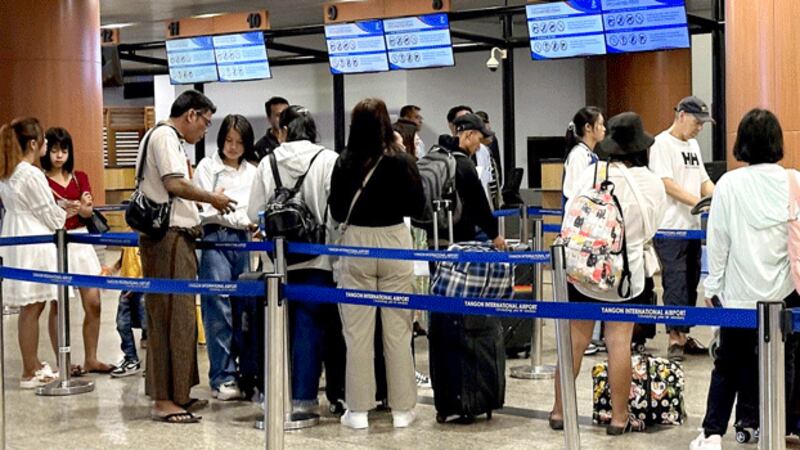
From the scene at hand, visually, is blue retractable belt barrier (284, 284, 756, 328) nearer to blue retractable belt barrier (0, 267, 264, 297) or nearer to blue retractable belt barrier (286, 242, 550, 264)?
blue retractable belt barrier (0, 267, 264, 297)

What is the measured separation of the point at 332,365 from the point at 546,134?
1494 cm

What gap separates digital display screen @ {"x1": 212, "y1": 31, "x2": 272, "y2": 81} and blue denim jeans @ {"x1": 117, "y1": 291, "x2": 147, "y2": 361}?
8.70m

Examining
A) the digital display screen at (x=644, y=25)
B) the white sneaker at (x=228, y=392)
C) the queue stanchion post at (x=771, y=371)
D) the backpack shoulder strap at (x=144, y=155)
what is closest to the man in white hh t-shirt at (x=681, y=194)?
the white sneaker at (x=228, y=392)

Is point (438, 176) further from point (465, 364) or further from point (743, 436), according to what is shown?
point (743, 436)

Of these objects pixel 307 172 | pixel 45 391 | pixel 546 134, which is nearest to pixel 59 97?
pixel 45 391

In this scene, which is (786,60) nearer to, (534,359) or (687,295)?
(687,295)

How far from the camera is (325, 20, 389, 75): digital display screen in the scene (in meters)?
15.4

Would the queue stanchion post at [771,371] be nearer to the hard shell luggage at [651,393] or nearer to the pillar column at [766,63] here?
the hard shell luggage at [651,393]

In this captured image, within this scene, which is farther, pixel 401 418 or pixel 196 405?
pixel 196 405

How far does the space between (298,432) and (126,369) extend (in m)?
2.20

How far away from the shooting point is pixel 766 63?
803 cm

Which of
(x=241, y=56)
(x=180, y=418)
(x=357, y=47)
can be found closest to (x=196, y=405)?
(x=180, y=418)

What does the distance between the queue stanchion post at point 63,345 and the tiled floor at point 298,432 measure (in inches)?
4.1

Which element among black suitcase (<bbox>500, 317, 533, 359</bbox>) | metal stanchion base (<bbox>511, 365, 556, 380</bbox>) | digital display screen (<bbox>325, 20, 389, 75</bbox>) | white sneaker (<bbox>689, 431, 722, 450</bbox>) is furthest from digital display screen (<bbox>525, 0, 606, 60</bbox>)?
white sneaker (<bbox>689, 431, 722, 450</bbox>)
